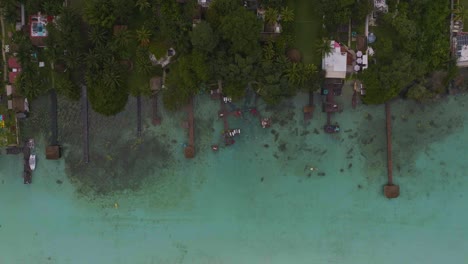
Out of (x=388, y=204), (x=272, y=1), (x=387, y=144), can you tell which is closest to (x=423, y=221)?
(x=388, y=204)

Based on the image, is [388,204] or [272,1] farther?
[388,204]

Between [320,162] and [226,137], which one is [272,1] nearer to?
[226,137]

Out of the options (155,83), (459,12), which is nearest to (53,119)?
(155,83)

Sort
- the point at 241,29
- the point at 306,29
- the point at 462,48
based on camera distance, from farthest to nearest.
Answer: the point at 306,29 < the point at 462,48 < the point at 241,29

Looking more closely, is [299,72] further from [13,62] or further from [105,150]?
[13,62]

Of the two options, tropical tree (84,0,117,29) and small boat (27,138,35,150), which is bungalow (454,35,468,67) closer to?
tropical tree (84,0,117,29)

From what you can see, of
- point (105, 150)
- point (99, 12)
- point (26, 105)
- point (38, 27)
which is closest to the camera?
point (99, 12)

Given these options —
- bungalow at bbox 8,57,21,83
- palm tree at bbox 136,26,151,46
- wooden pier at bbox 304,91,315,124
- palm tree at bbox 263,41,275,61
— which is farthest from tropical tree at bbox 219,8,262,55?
bungalow at bbox 8,57,21,83
